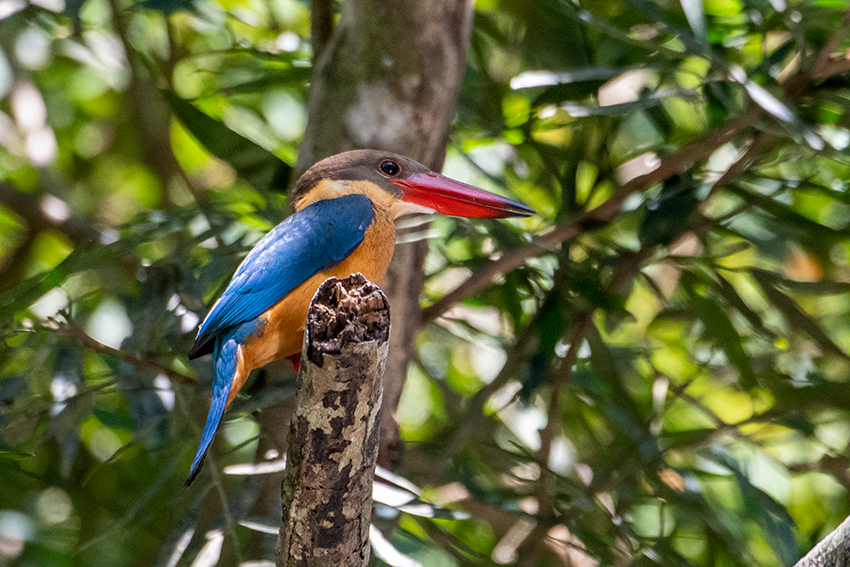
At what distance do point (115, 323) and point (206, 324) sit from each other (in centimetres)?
111

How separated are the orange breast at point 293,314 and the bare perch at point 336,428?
0.52 meters

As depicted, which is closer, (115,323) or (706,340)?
(115,323)

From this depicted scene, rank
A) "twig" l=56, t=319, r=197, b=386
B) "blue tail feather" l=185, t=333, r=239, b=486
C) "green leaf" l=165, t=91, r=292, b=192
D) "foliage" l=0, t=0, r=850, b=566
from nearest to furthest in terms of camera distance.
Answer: "blue tail feather" l=185, t=333, r=239, b=486 < "twig" l=56, t=319, r=197, b=386 < "foliage" l=0, t=0, r=850, b=566 < "green leaf" l=165, t=91, r=292, b=192

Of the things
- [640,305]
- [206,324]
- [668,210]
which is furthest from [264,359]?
[640,305]

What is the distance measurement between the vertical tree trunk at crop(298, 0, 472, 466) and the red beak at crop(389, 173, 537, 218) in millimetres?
243

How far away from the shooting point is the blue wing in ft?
5.11

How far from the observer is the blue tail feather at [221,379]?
1.39m

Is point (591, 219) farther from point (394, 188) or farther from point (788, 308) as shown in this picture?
point (394, 188)

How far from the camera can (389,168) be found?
1.82m

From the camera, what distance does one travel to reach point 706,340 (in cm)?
292

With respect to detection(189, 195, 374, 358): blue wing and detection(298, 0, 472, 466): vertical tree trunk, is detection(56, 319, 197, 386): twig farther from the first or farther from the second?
detection(298, 0, 472, 466): vertical tree trunk

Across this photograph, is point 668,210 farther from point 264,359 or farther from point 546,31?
point 264,359

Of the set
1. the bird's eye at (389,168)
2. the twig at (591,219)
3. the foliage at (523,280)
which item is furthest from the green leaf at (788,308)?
the bird's eye at (389,168)

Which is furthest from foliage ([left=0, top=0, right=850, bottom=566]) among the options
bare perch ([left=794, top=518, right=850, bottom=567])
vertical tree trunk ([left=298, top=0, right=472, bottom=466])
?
bare perch ([left=794, top=518, right=850, bottom=567])
